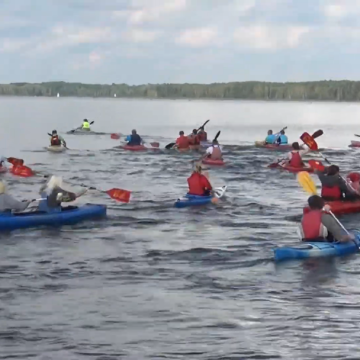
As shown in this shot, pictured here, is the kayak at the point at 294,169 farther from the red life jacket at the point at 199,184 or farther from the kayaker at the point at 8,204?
the kayaker at the point at 8,204

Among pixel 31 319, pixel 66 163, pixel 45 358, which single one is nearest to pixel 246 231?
pixel 31 319

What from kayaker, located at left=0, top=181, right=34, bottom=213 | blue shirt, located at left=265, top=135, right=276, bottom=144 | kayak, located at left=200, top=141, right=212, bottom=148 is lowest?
kayaker, located at left=0, top=181, right=34, bottom=213

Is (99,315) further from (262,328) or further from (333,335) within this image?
(333,335)

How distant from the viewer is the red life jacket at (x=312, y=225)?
16.4 meters

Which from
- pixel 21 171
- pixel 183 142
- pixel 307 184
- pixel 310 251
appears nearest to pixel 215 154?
pixel 183 142

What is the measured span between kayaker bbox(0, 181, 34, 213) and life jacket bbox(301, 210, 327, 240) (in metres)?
6.76

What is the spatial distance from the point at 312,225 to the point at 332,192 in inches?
219

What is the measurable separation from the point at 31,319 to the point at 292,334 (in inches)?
158

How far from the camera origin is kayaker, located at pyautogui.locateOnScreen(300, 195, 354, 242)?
16.3 meters

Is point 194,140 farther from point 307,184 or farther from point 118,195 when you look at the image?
point 307,184

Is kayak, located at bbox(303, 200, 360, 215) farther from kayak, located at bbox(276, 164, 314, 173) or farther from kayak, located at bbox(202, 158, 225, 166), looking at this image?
kayak, located at bbox(202, 158, 225, 166)

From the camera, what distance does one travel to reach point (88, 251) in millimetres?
17938

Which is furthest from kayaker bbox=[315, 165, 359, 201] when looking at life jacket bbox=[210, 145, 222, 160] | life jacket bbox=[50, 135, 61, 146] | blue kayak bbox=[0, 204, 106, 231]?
life jacket bbox=[50, 135, 61, 146]

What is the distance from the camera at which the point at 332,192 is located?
72.2 feet
